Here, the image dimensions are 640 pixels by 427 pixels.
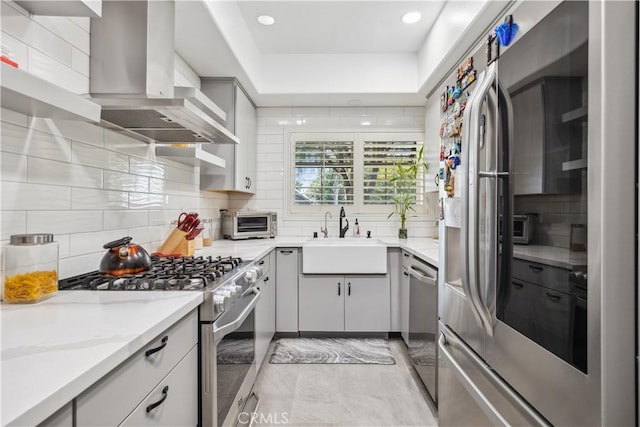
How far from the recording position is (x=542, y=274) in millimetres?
816

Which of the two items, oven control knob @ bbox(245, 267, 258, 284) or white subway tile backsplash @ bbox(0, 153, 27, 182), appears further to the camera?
oven control knob @ bbox(245, 267, 258, 284)

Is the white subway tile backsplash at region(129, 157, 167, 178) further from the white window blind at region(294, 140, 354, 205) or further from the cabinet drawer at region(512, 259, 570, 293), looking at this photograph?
the cabinet drawer at region(512, 259, 570, 293)

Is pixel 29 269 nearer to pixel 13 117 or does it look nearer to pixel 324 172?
pixel 13 117

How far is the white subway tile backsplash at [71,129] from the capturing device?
121cm

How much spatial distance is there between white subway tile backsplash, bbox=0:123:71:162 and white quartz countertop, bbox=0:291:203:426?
1.77 ft

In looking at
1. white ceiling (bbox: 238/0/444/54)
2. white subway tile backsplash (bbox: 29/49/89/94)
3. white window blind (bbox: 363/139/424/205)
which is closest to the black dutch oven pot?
white subway tile backsplash (bbox: 29/49/89/94)

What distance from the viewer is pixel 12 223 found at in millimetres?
1106

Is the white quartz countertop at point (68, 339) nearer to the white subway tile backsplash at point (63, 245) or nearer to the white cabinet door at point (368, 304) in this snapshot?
the white subway tile backsplash at point (63, 245)

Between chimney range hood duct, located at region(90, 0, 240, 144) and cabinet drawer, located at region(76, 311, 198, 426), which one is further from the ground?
chimney range hood duct, located at region(90, 0, 240, 144)

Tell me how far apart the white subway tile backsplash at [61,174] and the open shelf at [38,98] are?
195 mm

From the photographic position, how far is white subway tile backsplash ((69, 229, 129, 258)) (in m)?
1.40

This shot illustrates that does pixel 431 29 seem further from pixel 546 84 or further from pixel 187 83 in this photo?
pixel 546 84

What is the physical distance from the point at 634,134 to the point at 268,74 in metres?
3.03

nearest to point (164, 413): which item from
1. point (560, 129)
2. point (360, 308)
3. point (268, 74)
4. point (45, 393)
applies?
point (45, 393)
